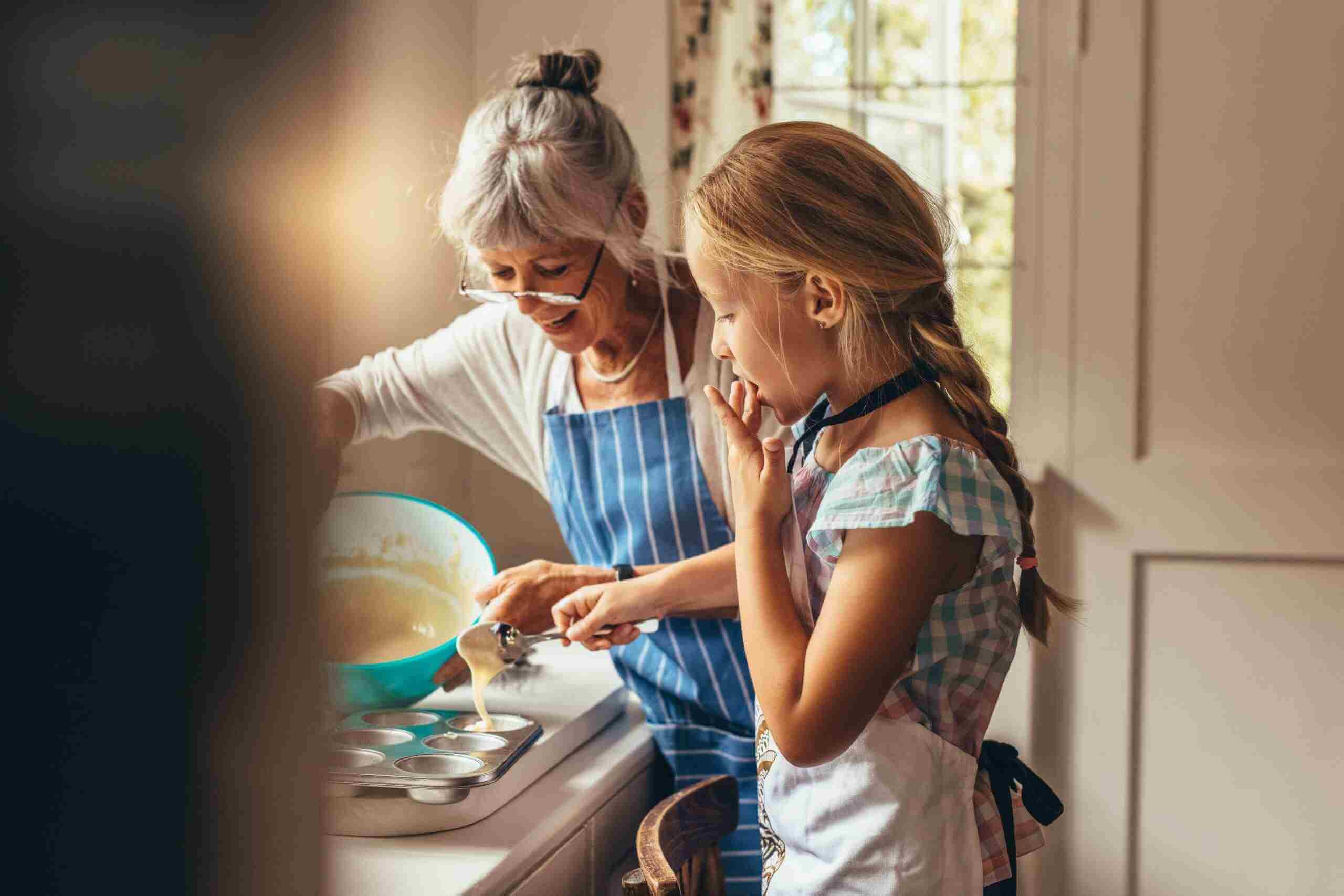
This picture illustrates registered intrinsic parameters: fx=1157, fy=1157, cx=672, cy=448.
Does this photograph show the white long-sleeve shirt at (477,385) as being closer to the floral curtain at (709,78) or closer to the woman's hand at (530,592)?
the woman's hand at (530,592)

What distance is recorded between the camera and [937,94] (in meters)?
2.42

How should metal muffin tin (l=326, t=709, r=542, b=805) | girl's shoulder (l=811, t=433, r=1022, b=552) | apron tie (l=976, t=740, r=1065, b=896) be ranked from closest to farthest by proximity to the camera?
girl's shoulder (l=811, t=433, r=1022, b=552), apron tie (l=976, t=740, r=1065, b=896), metal muffin tin (l=326, t=709, r=542, b=805)

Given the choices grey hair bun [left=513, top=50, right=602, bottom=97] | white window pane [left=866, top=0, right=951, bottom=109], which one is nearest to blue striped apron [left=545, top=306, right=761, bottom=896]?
grey hair bun [left=513, top=50, right=602, bottom=97]

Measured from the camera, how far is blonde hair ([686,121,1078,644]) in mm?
887

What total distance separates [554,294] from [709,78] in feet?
3.96

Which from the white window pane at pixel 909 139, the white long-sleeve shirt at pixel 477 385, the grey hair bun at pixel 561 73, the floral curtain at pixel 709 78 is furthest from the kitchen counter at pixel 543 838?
the white window pane at pixel 909 139

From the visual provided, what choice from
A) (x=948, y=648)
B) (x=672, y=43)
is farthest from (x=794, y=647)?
(x=672, y=43)

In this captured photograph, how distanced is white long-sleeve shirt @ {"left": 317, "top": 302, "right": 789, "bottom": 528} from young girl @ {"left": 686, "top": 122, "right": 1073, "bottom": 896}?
59 cm

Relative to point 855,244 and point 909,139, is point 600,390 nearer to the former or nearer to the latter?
point 855,244

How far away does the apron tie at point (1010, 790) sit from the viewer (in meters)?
0.94

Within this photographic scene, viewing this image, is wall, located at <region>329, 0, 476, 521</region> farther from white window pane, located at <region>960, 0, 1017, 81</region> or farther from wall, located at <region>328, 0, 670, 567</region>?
white window pane, located at <region>960, 0, 1017, 81</region>

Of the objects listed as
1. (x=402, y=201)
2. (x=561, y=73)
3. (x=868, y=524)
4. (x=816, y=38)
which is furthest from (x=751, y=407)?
(x=816, y=38)

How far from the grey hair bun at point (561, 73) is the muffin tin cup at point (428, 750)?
0.73 m

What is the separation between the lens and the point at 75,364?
0.16 metres
